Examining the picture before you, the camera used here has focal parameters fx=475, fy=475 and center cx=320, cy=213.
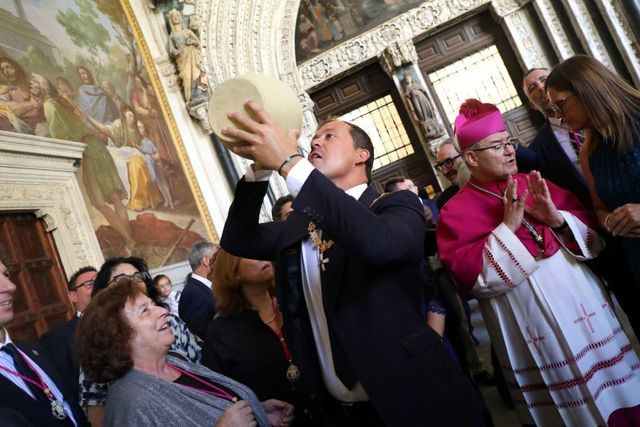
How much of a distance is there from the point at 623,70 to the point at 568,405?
329 inches

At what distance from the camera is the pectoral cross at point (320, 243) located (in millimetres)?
1590

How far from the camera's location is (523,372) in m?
2.16

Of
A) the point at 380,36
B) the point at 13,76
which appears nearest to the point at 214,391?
the point at 13,76

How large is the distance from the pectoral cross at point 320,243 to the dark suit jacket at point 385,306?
2cm

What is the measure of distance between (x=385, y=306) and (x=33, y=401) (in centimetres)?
170

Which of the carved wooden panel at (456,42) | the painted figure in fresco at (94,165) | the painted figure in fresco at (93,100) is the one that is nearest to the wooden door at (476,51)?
the carved wooden panel at (456,42)

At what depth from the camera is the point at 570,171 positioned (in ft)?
8.15

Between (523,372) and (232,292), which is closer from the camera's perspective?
(523,372)

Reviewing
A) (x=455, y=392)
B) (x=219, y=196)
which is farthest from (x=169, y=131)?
(x=455, y=392)

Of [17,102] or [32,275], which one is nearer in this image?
[32,275]

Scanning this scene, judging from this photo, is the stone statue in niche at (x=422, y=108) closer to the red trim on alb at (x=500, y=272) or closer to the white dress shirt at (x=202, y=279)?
the white dress shirt at (x=202, y=279)

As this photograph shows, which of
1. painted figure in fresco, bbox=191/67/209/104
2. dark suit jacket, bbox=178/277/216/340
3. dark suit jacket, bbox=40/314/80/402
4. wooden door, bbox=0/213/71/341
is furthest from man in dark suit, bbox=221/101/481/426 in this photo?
painted figure in fresco, bbox=191/67/209/104

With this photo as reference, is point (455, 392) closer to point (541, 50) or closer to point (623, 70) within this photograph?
point (623, 70)

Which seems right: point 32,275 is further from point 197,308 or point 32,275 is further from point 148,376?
point 148,376
